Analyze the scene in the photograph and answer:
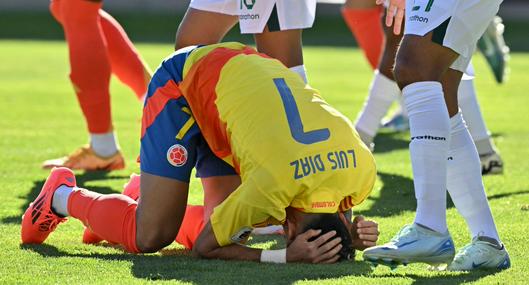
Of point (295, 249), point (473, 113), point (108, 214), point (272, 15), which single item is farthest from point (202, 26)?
point (295, 249)

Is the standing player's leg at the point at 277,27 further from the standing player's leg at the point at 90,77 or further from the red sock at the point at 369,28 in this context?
the red sock at the point at 369,28

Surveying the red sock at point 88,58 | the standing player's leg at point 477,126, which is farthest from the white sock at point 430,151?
the red sock at point 88,58

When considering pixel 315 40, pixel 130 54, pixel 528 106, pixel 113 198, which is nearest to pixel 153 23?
pixel 315 40

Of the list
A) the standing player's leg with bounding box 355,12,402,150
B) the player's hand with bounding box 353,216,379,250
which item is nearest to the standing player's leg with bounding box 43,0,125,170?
the standing player's leg with bounding box 355,12,402,150

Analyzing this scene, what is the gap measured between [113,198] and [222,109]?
0.65m

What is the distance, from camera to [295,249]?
4168 mm

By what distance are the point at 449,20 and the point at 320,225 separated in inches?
33.2

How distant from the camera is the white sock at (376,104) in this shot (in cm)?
665

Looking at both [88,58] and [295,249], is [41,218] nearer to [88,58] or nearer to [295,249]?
[295,249]

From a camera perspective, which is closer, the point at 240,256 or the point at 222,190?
the point at 240,256

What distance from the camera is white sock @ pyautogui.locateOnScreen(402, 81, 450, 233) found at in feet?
13.3

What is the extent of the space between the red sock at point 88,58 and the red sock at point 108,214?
7.10 feet

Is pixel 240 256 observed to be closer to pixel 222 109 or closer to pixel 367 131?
pixel 222 109

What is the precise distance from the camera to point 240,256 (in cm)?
424
